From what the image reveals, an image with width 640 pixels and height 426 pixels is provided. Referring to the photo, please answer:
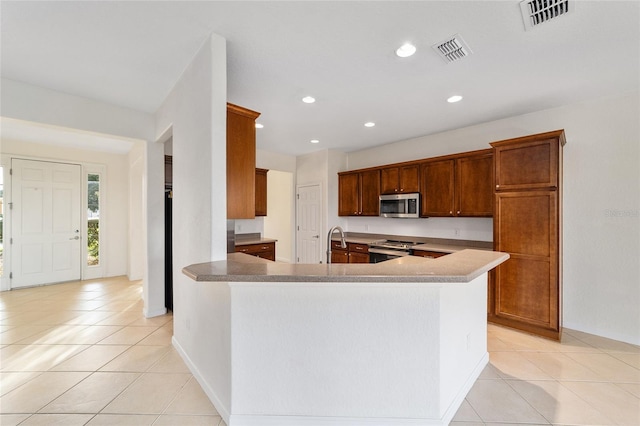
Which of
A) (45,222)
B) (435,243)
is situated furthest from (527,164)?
(45,222)

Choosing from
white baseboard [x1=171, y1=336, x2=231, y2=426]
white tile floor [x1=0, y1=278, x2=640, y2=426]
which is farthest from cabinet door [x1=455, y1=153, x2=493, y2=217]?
white baseboard [x1=171, y1=336, x2=231, y2=426]

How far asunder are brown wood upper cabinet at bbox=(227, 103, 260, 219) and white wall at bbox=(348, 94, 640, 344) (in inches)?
140

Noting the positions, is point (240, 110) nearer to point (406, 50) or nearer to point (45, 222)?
point (406, 50)

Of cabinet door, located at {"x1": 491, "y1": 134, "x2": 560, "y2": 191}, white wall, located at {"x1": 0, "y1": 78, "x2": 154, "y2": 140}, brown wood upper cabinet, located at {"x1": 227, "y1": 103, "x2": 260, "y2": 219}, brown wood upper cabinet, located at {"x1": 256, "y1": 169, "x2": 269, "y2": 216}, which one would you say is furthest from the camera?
brown wood upper cabinet, located at {"x1": 256, "y1": 169, "x2": 269, "y2": 216}

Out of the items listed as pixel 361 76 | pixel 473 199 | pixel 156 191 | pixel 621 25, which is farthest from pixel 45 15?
pixel 473 199

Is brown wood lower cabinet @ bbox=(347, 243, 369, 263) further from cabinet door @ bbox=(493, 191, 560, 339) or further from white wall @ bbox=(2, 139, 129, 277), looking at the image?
white wall @ bbox=(2, 139, 129, 277)

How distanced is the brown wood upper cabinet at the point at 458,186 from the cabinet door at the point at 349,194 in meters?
1.31

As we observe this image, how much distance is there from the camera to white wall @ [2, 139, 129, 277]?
558 cm

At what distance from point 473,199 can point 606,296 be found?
5.62 feet

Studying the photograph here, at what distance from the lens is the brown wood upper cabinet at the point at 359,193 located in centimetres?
506

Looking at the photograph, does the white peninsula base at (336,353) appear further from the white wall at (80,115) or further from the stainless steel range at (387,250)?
the stainless steel range at (387,250)

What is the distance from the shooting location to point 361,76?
2.61 metres

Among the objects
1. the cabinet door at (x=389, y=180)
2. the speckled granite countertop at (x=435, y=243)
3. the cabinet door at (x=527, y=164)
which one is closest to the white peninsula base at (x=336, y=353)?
the cabinet door at (x=527, y=164)

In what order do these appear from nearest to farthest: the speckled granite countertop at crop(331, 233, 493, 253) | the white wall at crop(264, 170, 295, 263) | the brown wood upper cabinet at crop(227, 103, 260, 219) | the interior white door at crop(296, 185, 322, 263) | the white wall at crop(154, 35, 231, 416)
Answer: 1. the white wall at crop(154, 35, 231, 416)
2. the brown wood upper cabinet at crop(227, 103, 260, 219)
3. the speckled granite countertop at crop(331, 233, 493, 253)
4. the interior white door at crop(296, 185, 322, 263)
5. the white wall at crop(264, 170, 295, 263)
